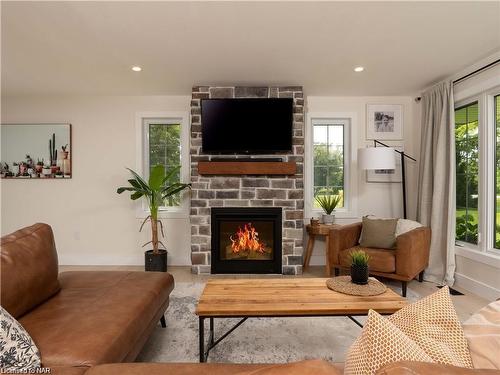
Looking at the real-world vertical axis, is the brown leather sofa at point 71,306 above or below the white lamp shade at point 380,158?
below

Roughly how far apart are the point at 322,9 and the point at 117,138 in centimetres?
325

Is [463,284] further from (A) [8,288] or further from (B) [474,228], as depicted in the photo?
(A) [8,288]

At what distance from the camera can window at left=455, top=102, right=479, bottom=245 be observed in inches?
130

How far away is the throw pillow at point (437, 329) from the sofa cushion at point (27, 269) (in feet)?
5.47

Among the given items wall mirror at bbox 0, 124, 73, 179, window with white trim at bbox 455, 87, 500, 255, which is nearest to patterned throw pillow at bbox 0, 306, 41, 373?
wall mirror at bbox 0, 124, 73, 179

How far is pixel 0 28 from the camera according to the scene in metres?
2.43

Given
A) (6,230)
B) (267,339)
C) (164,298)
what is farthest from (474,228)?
(6,230)

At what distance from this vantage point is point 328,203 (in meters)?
4.16

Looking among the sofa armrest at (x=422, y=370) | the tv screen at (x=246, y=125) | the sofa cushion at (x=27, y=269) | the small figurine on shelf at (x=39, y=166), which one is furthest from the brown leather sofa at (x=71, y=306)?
the small figurine on shelf at (x=39, y=166)

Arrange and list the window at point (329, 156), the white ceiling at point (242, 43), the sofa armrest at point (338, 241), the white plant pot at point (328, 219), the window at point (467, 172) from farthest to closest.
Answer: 1. the window at point (329, 156)
2. the white plant pot at point (328, 219)
3. the sofa armrest at point (338, 241)
4. the window at point (467, 172)
5. the white ceiling at point (242, 43)

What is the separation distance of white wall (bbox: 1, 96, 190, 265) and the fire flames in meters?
0.75

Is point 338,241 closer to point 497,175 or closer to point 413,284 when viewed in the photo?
point 413,284

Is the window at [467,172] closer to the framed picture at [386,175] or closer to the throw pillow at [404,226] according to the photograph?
the throw pillow at [404,226]

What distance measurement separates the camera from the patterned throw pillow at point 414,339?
0.67m
